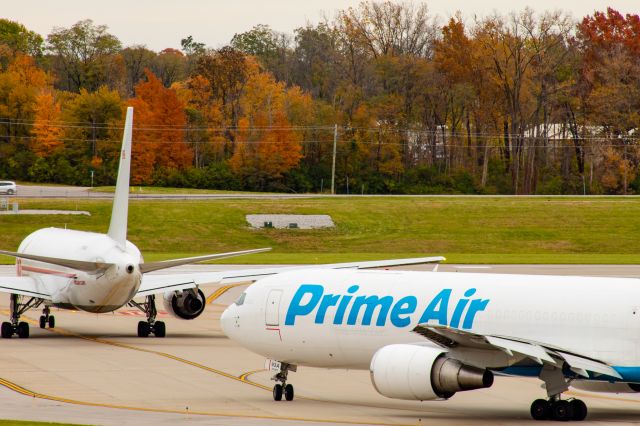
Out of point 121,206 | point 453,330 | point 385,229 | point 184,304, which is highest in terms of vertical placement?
point 121,206

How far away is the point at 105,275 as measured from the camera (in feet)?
→ 129

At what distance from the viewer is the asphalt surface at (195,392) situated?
26.5 meters

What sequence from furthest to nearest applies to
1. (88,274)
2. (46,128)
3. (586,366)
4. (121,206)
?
(46,128) → (88,274) → (121,206) → (586,366)

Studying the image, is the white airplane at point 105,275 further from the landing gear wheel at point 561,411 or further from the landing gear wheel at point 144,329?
the landing gear wheel at point 561,411

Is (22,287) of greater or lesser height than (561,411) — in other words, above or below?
above

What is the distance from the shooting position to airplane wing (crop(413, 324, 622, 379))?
78.5ft

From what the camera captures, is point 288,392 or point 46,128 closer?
point 288,392

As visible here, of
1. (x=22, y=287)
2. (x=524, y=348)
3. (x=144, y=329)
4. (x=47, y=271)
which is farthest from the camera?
(x=144, y=329)

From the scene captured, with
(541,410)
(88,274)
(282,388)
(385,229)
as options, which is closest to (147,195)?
(385,229)

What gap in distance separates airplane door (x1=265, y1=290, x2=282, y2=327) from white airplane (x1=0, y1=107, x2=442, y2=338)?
7.80 meters

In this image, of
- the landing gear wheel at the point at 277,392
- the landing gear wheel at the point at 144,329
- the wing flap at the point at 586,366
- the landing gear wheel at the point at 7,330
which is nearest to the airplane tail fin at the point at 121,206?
the landing gear wheel at the point at 144,329

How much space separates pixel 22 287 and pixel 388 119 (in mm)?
103497

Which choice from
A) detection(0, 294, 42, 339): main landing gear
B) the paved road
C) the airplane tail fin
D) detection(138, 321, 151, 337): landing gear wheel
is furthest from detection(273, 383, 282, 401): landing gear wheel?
the paved road

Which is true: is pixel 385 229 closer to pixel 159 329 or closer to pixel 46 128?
pixel 159 329
